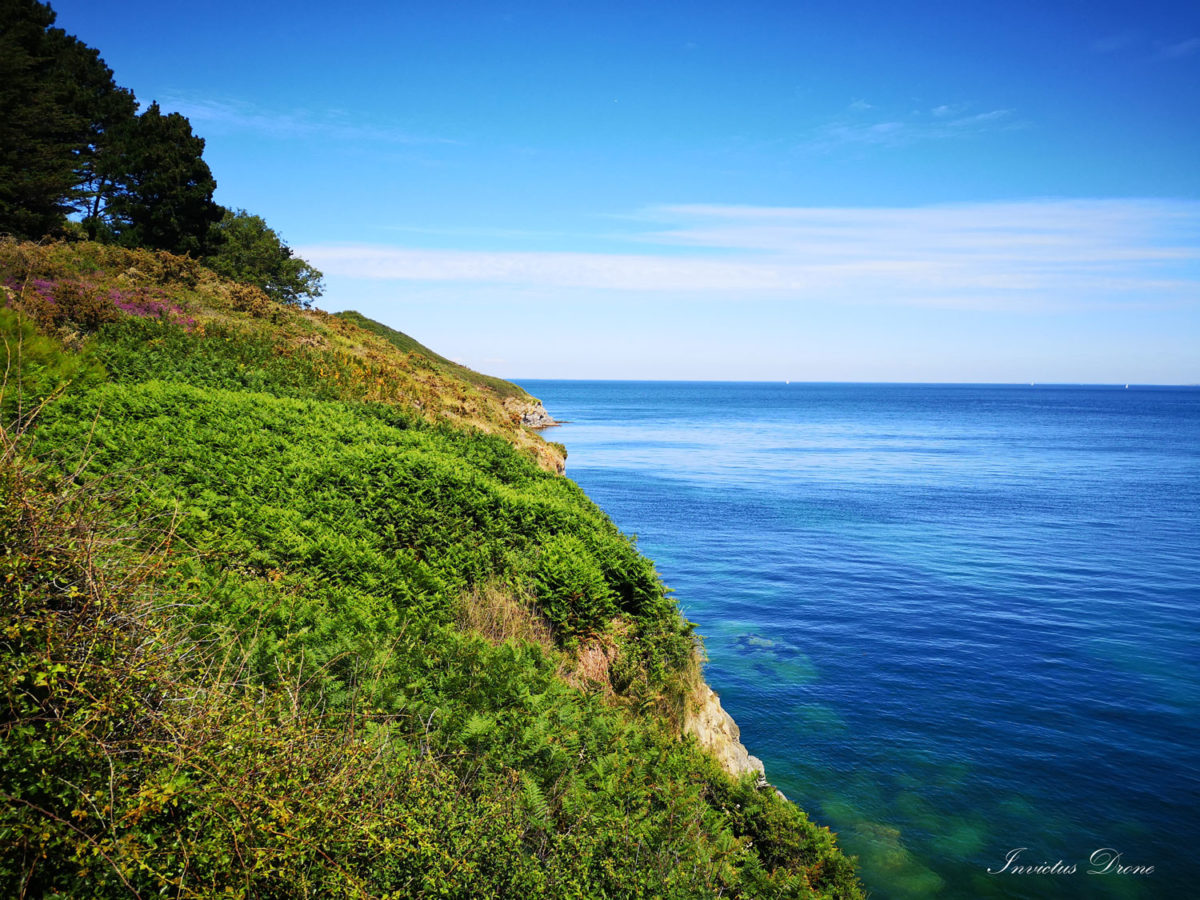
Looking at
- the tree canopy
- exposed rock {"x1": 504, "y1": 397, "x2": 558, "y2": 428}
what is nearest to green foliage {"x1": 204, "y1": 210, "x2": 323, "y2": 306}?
the tree canopy

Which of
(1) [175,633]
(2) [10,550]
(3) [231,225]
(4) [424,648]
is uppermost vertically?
(3) [231,225]

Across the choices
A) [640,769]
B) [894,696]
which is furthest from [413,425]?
[894,696]

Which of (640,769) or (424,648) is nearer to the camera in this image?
(640,769)

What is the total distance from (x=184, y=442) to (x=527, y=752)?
7.97m

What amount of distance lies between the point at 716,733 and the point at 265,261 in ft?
151

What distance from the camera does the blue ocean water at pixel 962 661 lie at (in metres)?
13.3

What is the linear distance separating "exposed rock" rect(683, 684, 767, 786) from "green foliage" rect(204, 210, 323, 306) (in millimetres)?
38584

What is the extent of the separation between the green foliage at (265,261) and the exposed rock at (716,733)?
3858 cm

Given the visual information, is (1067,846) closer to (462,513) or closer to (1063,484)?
(462,513)

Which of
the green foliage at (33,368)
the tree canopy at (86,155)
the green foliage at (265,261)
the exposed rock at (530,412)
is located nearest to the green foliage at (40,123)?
the tree canopy at (86,155)

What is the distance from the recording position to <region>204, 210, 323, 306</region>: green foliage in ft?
140

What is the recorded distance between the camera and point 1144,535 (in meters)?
36.2

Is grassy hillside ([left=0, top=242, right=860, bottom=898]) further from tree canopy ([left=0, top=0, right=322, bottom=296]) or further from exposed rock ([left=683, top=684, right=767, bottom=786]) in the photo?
tree canopy ([left=0, top=0, right=322, bottom=296])

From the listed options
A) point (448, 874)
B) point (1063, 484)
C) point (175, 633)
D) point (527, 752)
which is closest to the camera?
point (448, 874)
